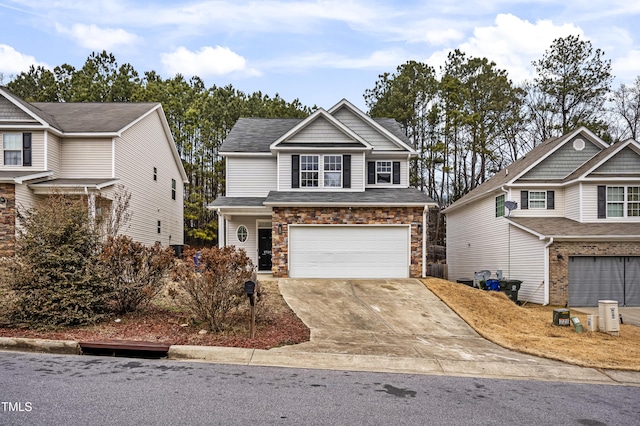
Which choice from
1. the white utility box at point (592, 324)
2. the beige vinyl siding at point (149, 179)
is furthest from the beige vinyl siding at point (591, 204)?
the beige vinyl siding at point (149, 179)

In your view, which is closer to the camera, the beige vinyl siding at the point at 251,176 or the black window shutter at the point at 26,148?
the black window shutter at the point at 26,148

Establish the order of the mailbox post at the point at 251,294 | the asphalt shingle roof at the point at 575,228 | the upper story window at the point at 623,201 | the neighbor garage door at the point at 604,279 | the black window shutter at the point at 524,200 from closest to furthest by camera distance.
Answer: the mailbox post at the point at 251,294 < the asphalt shingle roof at the point at 575,228 < the neighbor garage door at the point at 604,279 < the upper story window at the point at 623,201 < the black window shutter at the point at 524,200

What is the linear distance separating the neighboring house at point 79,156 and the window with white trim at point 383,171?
35.7 feet

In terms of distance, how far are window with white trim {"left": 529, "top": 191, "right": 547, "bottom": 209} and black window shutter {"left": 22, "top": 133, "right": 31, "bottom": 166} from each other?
21557mm

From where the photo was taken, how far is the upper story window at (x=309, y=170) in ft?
63.9

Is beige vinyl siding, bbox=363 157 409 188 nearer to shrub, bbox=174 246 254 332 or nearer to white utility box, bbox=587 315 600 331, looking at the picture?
white utility box, bbox=587 315 600 331

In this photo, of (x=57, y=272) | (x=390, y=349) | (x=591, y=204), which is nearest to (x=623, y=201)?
(x=591, y=204)

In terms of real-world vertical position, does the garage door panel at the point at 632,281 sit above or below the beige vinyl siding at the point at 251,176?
below

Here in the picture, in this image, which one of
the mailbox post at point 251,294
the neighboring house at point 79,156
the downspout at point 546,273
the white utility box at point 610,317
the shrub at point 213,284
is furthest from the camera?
the downspout at point 546,273

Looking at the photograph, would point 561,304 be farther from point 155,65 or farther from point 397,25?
point 155,65

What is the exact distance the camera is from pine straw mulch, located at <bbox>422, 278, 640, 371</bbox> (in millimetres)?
9147

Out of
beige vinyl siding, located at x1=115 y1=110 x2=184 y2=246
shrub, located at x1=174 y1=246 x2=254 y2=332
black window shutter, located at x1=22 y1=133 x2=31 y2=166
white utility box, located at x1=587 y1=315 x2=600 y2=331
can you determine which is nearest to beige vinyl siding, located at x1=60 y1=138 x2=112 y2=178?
beige vinyl siding, located at x1=115 y1=110 x2=184 y2=246

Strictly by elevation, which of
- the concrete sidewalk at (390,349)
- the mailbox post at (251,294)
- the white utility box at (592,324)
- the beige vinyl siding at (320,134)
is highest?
the beige vinyl siding at (320,134)

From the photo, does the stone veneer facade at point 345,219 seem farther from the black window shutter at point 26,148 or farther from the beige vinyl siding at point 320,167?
the black window shutter at point 26,148
